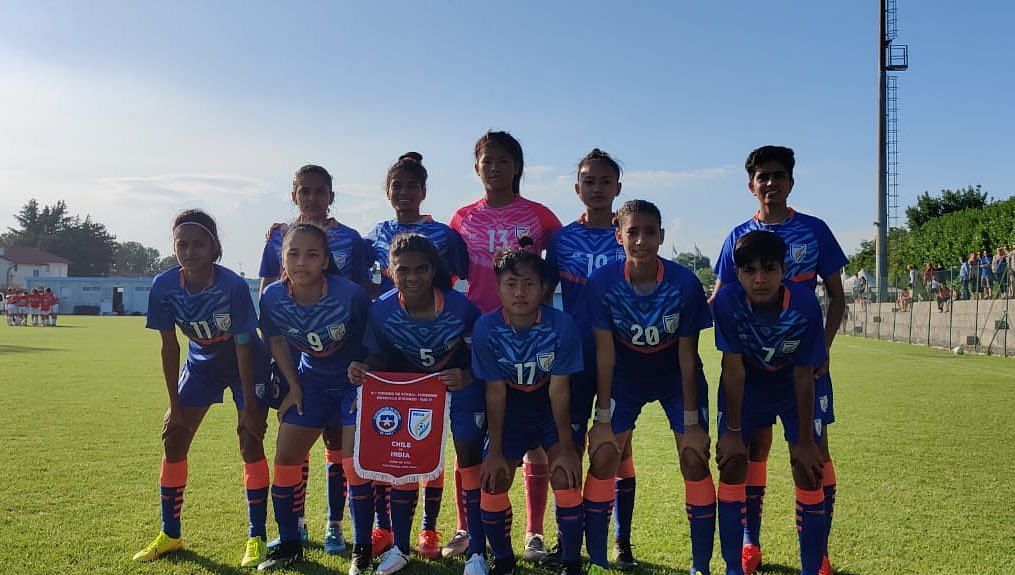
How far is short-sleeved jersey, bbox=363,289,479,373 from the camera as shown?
152 inches

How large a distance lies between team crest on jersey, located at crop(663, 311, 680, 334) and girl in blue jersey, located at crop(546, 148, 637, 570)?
413 millimetres

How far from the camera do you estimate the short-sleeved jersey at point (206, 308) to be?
4121 mm

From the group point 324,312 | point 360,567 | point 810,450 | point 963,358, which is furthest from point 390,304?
point 963,358

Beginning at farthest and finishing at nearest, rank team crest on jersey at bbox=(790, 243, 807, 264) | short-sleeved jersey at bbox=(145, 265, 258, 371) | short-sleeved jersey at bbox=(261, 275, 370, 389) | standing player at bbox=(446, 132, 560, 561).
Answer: standing player at bbox=(446, 132, 560, 561), short-sleeved jersey at bbox=(145, 265, 258, 371), short-sleeved jersey at bbox=(261, 275, 370, 389), team crest on jersey at bbox=(790, 243, 807, 264)

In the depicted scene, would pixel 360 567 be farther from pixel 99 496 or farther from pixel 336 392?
pixel 99 496

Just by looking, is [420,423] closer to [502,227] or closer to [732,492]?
[502,227]

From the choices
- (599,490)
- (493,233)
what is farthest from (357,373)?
(599,490)

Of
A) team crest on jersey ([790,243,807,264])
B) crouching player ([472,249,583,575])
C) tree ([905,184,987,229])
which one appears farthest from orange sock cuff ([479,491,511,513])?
tree ([905,184,987,229])

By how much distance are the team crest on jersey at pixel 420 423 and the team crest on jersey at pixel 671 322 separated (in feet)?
4.29

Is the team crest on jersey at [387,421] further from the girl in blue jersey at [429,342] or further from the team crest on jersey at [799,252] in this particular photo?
the team crest on jersey at [799,252]

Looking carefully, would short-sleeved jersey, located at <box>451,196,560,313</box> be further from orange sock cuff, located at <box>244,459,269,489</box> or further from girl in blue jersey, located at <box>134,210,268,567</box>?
orange sock cuff, located at <box>244,459,269,489</box>

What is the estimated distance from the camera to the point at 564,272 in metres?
4.15

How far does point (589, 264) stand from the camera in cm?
408

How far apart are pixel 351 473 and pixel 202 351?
1.19m
